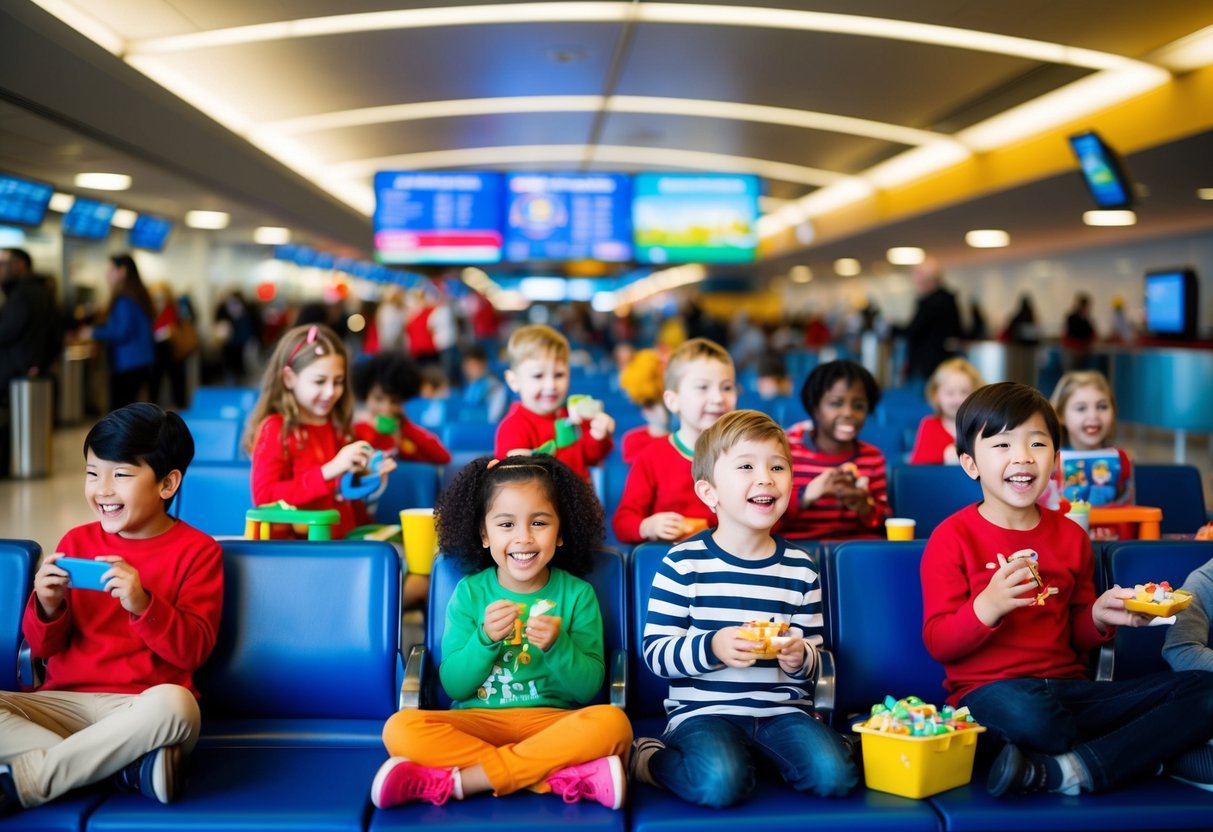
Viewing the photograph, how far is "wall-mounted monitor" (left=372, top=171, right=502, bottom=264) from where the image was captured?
12.0 m

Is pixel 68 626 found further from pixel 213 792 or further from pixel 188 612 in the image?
pixel 213 792

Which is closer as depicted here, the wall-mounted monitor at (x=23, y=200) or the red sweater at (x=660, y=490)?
the red sweater at (x=660, y=490)

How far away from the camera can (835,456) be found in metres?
4.10

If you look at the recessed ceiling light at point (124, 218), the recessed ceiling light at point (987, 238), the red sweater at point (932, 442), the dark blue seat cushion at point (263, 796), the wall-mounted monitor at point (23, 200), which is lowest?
the dark blue seat cushion at point (263, 796)

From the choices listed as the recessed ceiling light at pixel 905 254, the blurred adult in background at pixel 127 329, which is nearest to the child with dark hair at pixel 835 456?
the blurred adult in background at pixel 127 329

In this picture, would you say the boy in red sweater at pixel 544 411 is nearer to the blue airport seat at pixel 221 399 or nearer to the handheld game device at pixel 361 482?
the handheld game device at pixel 361 482

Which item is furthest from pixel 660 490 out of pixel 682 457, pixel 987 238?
pixel 987 238

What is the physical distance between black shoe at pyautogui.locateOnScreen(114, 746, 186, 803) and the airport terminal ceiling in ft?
15.6

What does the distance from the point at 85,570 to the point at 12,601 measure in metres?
0.42

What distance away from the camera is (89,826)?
230 centimetres

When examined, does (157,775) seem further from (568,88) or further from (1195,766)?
(568,88)

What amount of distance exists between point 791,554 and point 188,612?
1411 mm

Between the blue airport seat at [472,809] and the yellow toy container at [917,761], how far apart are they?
56cm

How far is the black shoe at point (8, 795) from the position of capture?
231cm
